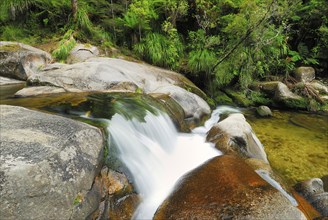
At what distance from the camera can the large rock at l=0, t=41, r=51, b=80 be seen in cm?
749

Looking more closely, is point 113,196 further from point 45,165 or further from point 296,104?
point 296,104

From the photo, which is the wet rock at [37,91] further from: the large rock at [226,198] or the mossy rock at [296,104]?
the mossy rock at [296,104]

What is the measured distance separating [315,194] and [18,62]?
791 cm

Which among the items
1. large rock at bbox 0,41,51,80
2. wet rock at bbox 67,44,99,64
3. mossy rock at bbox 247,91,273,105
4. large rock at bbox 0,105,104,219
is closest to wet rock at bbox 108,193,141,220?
large rock at bbox 0,105,104,219

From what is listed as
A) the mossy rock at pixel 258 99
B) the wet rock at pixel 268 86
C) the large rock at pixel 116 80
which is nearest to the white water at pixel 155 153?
the large rock at pixel 116 80

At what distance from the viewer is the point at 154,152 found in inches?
181

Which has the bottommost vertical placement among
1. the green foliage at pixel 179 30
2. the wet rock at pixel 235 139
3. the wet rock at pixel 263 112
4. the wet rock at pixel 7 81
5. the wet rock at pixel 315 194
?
the wet rock at pixel 263 112

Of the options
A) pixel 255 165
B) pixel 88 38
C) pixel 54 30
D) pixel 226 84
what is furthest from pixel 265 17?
pixel 54 30

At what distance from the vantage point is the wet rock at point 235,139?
489 cm

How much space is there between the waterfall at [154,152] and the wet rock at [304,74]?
833 centimetres

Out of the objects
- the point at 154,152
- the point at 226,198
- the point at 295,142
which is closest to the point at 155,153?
the point at 154,152

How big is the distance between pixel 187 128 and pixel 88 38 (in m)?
5.68

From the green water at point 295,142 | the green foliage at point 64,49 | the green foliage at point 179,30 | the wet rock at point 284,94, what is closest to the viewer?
the green water at point 295,142

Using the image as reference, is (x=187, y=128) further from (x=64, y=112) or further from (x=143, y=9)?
(x=143, y=9)
